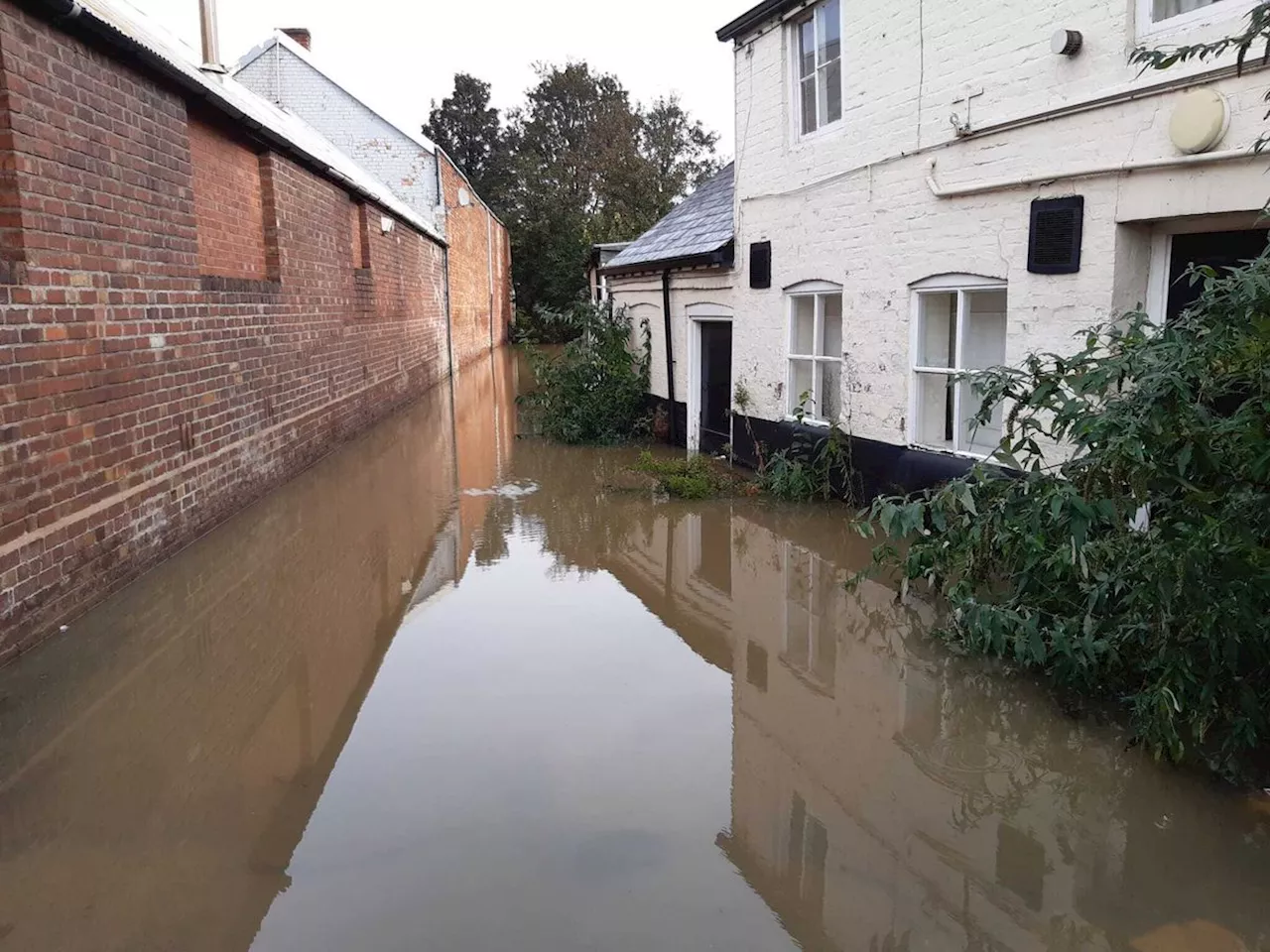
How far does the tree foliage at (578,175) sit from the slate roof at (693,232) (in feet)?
79.1

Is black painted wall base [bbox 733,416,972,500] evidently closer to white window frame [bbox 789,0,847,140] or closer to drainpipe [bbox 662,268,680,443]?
drainpipe [bbox 662,268,680,443]

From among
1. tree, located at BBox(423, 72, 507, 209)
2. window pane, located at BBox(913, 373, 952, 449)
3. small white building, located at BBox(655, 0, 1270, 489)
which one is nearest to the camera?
small white building, located at BBox(655, 0, 1270, 489)

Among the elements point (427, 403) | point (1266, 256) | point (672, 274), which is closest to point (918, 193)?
point (1266, 256)

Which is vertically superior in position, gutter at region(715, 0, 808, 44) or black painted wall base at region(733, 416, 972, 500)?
gutter at region(715, 0, 808, 44)

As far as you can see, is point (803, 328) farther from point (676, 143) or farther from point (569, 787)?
point (676, 143)

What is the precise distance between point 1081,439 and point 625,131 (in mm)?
48438

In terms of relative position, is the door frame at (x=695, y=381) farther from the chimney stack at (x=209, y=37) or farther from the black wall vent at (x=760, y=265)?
the chimney stack at (x=209, y=37)

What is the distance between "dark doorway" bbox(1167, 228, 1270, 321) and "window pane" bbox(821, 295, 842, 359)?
3.50 metres

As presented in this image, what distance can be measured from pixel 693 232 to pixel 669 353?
1.63 metres

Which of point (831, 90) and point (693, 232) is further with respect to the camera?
point (693, 232)

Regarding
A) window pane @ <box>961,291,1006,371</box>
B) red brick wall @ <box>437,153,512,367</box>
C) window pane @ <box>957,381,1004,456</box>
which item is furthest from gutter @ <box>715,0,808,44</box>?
red brick wall @ <box>437,153,512,367</box>

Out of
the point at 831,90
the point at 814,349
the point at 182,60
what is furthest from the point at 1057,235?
the point at 182,60

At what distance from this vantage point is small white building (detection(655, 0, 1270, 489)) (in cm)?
557

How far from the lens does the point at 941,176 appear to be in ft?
24.3
